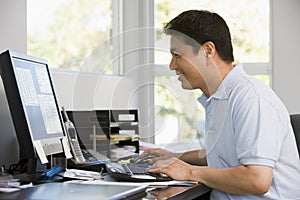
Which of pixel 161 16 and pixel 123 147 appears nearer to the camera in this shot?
pixel 123 147

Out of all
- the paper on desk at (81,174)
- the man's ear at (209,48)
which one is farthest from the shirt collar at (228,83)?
the paper on desk at (81,174)

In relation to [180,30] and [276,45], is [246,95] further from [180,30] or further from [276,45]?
[276,45]

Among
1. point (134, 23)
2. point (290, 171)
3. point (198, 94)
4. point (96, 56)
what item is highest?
point (134, 23)

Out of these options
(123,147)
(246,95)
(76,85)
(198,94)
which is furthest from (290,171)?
(76,85)

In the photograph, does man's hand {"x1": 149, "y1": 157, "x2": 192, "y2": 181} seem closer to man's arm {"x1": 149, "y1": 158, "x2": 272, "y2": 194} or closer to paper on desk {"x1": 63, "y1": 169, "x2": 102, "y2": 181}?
man's arm {"x1": 149, "y1": 158, "x2": 272, "y2": 194}

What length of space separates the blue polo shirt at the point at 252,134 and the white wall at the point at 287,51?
5.00ft

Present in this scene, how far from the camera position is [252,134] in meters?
1.67

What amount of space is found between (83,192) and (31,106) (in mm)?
470

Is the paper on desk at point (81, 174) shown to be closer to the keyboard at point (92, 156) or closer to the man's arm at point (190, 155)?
the keyboard at point (92, 156)

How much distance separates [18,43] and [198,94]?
80 cm

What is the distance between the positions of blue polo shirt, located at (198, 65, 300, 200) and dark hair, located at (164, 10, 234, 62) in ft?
0.29

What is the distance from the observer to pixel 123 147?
2.50 metres

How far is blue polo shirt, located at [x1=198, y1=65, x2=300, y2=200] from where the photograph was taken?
1.66m

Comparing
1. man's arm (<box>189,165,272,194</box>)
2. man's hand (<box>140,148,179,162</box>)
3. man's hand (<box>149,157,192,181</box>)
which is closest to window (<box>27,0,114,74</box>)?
man's hand (<box>140,148,179,162</box>)
